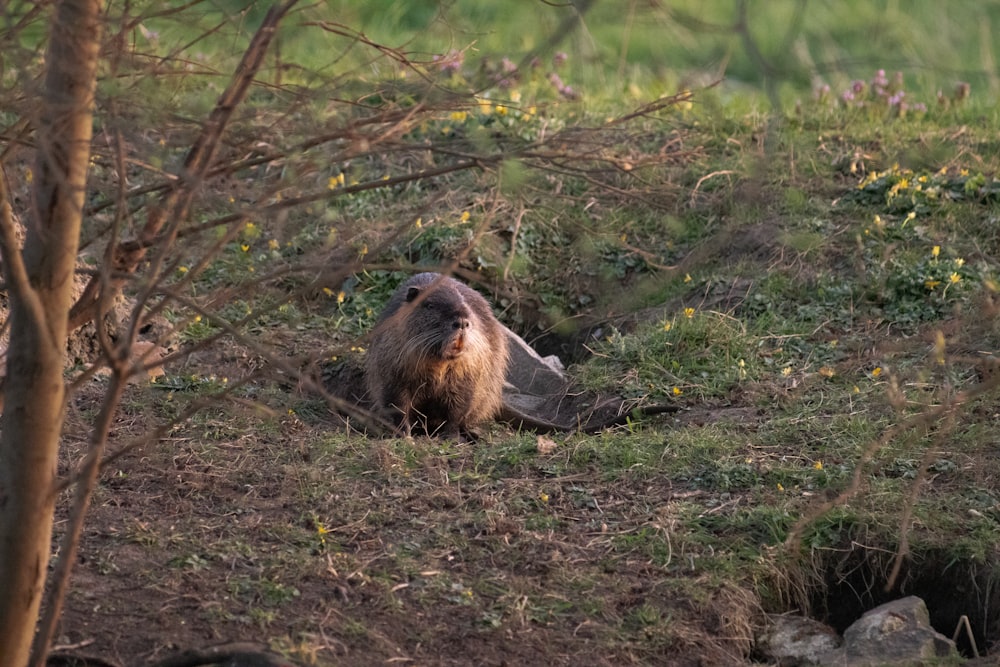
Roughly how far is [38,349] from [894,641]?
2650 mm

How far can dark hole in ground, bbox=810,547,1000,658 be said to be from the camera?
403cm

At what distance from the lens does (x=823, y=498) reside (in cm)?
442

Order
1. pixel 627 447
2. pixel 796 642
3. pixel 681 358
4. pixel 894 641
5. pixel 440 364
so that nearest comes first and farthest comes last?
pixel 894 641
pixel 796 642
pixel 627 447
pixel 681 358
pixel 440 364

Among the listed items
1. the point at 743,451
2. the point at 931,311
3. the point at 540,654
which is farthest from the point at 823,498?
the point at 931,311

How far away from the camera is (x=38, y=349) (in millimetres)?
2707

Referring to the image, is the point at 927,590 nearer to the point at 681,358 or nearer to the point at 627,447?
the point at 627,447

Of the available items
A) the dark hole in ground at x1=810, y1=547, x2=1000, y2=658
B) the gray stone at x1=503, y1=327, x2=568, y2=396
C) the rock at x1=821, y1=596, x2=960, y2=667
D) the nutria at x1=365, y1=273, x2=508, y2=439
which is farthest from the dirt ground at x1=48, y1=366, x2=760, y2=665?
the gray stone at x1=503, y1=327, x2=568, y2=396

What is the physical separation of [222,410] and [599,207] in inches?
119

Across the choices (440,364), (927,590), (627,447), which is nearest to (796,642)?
(927,590)

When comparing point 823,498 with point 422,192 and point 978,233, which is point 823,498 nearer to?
point 978,233

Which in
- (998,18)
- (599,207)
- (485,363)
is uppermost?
(998,18)

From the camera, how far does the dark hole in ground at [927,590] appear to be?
159 inches

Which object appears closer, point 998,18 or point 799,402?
point 799,402

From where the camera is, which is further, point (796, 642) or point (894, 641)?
point (796, 642)
